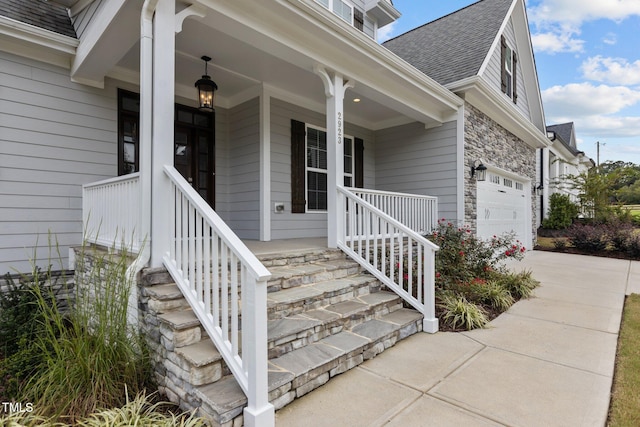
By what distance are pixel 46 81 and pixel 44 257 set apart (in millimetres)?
2164

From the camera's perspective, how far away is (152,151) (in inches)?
112

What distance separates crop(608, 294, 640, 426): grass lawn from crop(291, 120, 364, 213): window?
4584 millimetres

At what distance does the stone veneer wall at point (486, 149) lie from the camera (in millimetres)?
6672

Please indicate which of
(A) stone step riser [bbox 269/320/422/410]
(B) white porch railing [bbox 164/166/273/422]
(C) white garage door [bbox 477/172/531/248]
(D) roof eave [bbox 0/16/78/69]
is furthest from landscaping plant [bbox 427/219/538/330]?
(D) roof eave [bbox 0/16/78/69]

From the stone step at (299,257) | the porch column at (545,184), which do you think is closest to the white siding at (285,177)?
the stone step at (299,257)

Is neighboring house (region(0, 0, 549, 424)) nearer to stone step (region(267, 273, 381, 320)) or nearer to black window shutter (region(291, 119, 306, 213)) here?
black window shutter (region(291, 119, 306, 213))

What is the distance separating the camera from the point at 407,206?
19.0 ft

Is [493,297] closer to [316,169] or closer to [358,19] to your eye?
[316,169]

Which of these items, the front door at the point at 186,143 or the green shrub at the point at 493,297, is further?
the front door at the point at 186,143

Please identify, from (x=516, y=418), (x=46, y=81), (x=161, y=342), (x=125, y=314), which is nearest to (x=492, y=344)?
(x=516, y=418)

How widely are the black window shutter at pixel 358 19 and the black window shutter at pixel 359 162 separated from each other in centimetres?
244

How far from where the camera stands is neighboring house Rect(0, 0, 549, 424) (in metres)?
2.87

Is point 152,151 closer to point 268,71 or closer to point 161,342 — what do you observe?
point 161,342

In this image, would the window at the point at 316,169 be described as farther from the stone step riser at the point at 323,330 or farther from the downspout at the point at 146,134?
the downspout at the point at 146,134
